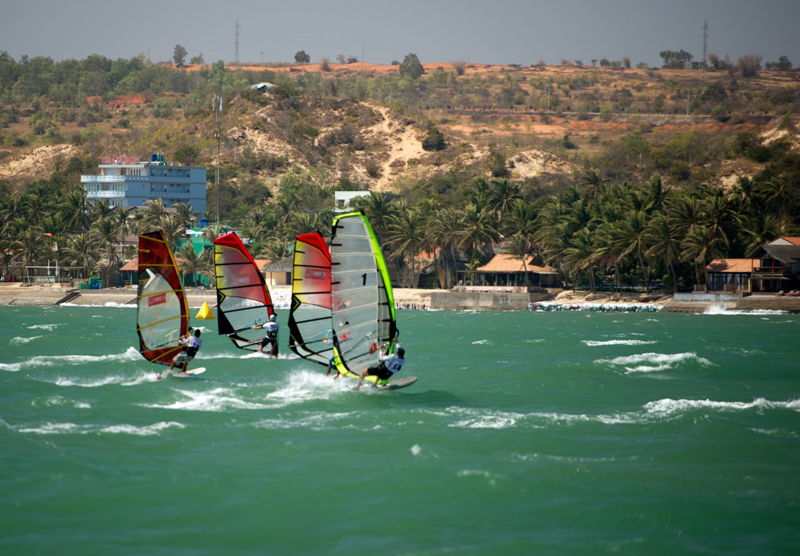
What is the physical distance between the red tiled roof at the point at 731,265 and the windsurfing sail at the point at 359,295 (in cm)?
5372

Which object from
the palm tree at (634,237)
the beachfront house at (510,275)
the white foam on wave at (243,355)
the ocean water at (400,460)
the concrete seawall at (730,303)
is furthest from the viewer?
the beachfront house at (510,275)

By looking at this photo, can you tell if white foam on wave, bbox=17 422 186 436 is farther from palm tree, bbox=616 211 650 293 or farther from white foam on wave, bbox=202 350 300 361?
palm tree, bbox=616 211 650 293

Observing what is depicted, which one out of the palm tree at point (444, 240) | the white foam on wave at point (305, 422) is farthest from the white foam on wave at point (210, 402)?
the palm tree at point (444, 240)

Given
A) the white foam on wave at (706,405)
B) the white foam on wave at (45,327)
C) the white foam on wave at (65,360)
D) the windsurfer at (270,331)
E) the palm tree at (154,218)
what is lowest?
the white foam on wave at (706,405)

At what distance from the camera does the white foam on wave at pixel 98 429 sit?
20.7 meters

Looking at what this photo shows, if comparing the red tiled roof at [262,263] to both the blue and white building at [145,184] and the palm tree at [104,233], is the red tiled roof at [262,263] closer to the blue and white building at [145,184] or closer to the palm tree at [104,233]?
the palm tree at [104,233]

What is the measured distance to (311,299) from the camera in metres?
25.6

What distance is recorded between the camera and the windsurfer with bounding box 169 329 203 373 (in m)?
26.9

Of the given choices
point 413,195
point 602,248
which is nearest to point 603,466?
point 602,248

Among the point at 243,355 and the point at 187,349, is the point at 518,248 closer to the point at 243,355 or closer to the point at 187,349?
the point at 243,355

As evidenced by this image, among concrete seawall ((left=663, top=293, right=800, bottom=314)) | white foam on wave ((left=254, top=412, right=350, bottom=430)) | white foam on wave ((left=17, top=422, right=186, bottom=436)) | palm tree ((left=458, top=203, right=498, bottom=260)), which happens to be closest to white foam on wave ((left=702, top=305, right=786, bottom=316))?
concrete seawall ((left=663, top=293, right=800, bottom=314))

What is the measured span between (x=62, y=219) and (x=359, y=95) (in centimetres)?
7322

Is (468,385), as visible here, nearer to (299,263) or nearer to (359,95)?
(299,263)

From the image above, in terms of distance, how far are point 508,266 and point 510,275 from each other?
811 mm
